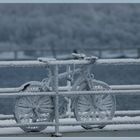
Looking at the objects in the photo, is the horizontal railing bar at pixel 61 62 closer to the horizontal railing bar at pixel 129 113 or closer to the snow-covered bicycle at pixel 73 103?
the snow-covered bicycle at pixel 73 103

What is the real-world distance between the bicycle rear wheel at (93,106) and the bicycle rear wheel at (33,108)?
299mm

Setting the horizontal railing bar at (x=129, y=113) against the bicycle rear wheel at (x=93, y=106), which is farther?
the horizontal railing bar at (x=129, y=113)

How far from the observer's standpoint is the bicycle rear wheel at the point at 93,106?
684 centimetres

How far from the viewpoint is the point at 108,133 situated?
22.7 feet

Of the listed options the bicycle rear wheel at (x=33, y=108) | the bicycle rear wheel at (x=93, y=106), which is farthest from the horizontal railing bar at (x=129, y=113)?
the bicycle rear wheel at (x=33, y=108)

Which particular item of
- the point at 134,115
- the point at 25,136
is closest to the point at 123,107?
the point at 134,115

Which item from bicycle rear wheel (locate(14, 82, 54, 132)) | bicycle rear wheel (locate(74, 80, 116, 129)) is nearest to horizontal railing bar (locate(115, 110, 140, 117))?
bicycle rear wheel (locate(74, 80, 116, 129))

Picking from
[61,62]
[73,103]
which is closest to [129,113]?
[73,103]

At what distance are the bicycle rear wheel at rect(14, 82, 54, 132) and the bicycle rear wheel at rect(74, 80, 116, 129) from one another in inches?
11.8

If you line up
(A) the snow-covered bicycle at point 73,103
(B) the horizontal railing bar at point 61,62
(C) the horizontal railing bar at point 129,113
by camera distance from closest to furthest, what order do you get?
(B) the horizontal railing bar at point 61,62 → (A) the snow-covered bicycle at point 73,103 → (C) the horizontal railing bar at point 129,113

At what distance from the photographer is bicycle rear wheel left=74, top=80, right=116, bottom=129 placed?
22.5ft

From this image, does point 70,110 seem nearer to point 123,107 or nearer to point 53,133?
point 53,133

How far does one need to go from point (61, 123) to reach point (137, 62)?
0.99m

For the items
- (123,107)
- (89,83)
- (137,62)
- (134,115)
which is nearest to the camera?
(137,62)
